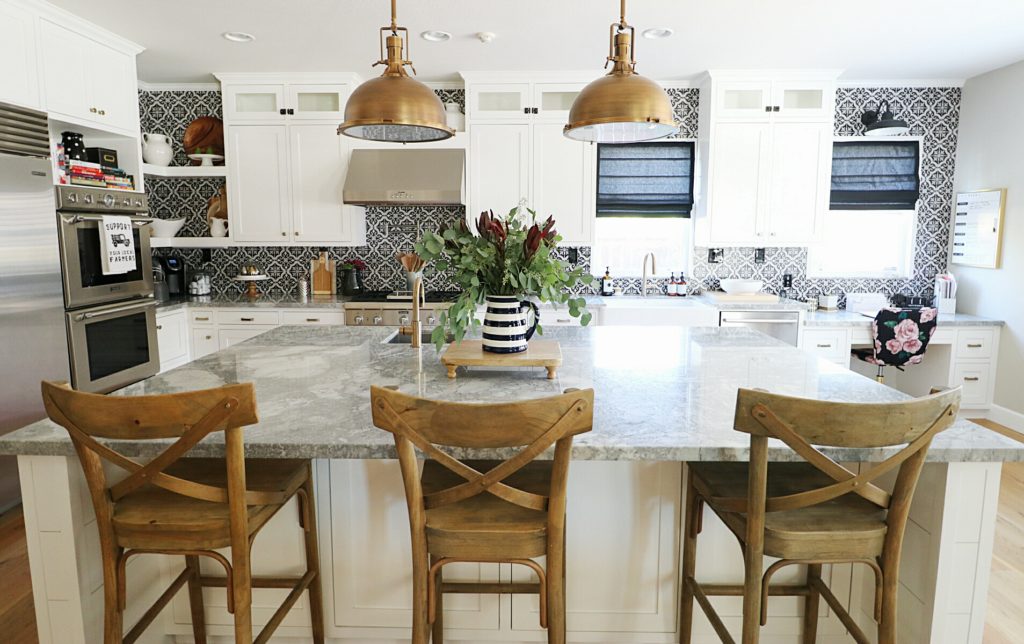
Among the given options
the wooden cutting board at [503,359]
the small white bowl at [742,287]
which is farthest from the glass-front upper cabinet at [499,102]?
the wooden cutting board at [503,359]

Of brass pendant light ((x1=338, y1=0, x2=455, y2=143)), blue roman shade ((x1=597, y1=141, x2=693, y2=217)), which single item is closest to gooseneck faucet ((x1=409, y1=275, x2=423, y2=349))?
brass pendant light ((x1=338, y1=0, x2=455, y2=143))

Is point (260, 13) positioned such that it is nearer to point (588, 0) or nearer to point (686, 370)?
point (588, 0)

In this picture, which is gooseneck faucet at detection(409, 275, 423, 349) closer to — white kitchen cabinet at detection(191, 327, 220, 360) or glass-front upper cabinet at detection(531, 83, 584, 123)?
glass-front upper cabinet at detection(531, 83, 584, 123)

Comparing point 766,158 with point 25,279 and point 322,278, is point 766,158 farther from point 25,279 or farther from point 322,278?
point 25,279

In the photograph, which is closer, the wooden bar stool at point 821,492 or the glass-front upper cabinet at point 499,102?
the wooden bar stool at point 821,492

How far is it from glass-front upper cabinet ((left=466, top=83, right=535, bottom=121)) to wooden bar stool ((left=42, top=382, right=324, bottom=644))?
3590 millimetres

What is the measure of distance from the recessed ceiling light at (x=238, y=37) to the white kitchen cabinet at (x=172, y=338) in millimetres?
1889

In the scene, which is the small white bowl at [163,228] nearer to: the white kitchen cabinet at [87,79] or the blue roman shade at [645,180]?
the white kitchen cabinet at [87,79]

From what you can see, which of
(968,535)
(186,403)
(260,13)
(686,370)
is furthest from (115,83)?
(968,535)

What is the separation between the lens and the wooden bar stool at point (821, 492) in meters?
1.33

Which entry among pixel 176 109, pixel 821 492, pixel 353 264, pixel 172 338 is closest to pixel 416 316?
pixel 821 492

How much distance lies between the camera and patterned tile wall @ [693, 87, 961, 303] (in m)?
5.05

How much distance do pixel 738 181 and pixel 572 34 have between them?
177 centimetres

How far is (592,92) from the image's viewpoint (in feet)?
6.44
